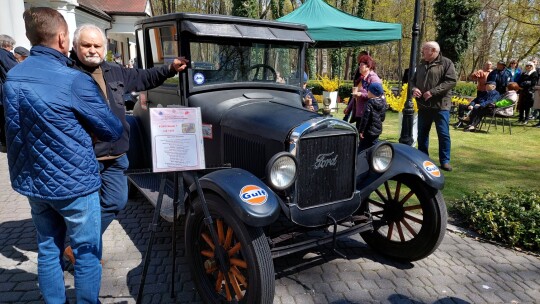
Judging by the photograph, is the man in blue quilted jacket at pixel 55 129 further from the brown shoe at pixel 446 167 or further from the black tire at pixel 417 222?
the brown shoe at pixel 446 167

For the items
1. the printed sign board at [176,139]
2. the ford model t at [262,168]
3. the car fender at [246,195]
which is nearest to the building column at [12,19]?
the ford model t at [262,168]

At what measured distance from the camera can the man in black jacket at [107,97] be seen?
2.43 meters

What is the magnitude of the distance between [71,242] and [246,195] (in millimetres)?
1018

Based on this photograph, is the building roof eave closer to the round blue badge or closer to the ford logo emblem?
the round blue badge

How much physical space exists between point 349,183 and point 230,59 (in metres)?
1.65

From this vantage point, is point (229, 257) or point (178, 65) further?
point (178, 65)

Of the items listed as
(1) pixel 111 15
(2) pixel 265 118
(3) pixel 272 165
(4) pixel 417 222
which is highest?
(1) pixel 111 15

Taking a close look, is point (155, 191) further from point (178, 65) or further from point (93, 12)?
point (93, 12)

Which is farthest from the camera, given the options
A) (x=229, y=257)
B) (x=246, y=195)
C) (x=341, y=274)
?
(x=341, y=274)

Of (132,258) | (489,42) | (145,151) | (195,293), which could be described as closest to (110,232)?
(132,258)

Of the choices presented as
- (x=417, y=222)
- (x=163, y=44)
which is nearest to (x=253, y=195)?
(x=417, y=222)

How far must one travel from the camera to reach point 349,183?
2898mm

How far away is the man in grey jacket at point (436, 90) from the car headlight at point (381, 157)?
2955 millimetres

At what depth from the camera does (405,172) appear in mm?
2988
